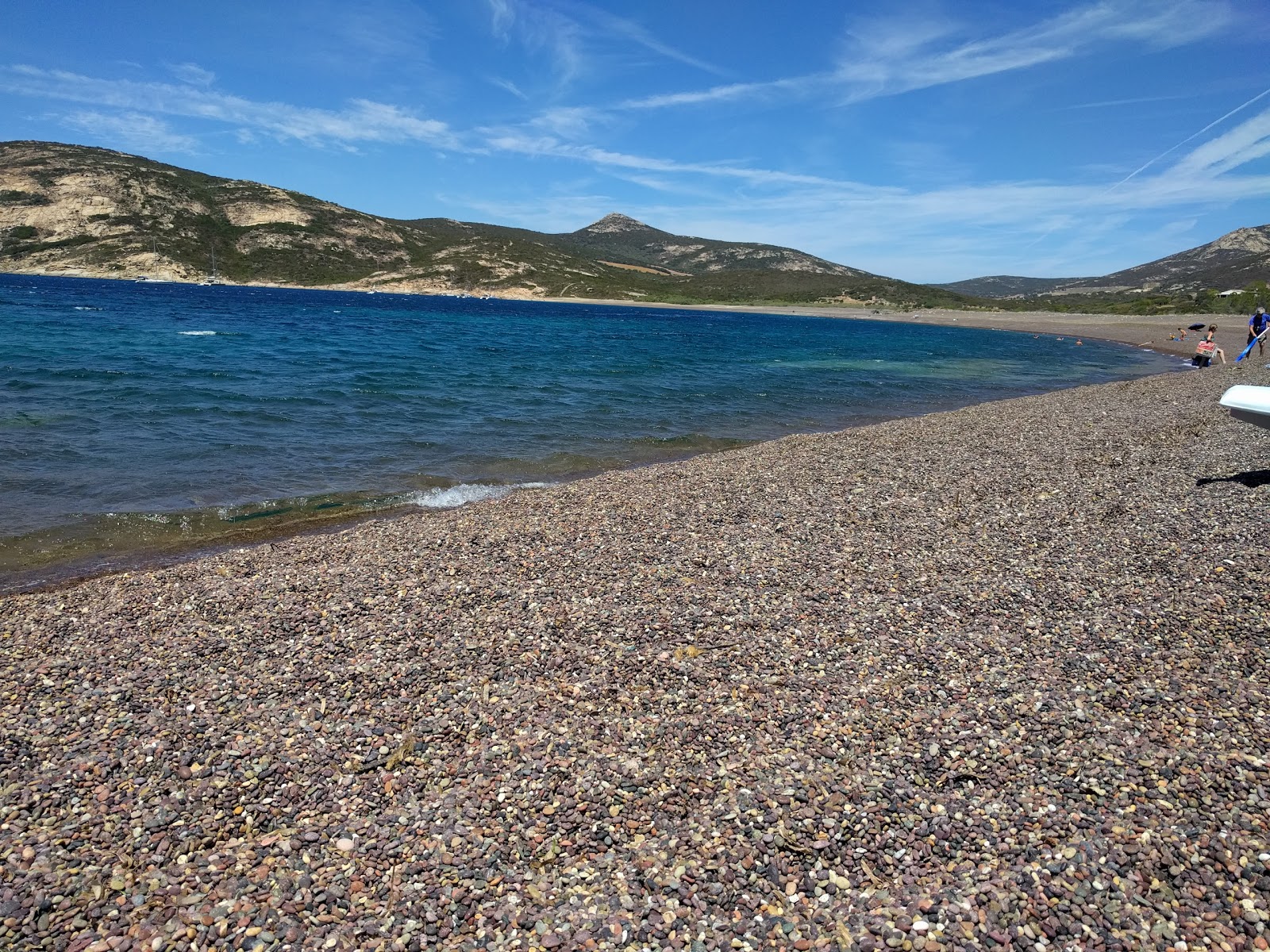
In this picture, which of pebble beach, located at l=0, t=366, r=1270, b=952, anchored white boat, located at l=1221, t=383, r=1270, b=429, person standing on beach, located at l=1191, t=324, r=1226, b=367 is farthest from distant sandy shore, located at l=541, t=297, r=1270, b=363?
pebble beach, located at l=0, t=366, r=1270, b=952

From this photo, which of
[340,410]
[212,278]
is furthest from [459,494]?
[212,278]

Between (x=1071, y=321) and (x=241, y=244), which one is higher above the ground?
(x=241, y=244)

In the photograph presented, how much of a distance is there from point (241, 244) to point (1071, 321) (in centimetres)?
16033

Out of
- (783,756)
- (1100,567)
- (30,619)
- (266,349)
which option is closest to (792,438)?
(1100,567)

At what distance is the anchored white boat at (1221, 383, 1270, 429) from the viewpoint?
10.9 m

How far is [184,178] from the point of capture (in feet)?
532

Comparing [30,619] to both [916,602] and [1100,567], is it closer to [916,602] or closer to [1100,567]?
[916,602]

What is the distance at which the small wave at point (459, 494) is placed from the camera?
1455 centimetres

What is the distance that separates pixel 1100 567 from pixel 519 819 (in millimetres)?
8199

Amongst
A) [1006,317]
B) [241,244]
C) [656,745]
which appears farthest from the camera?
[241,244]

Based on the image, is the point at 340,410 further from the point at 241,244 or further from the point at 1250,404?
the point at 241,244

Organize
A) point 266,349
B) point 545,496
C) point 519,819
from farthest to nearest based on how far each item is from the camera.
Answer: point 266,349 → point 545,496 → point 519,819

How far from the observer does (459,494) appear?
50.0 ft

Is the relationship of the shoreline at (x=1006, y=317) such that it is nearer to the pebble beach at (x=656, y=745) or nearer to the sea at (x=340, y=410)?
the sea at (x=340, y=410)
